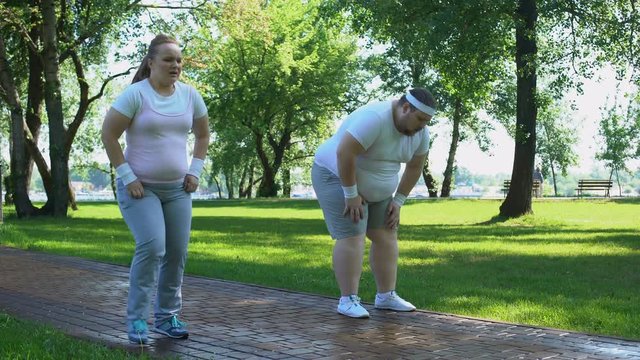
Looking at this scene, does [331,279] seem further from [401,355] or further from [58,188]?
[58,188]

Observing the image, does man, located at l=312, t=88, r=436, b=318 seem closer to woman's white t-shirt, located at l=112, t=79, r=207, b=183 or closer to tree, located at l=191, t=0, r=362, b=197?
woman's white t-shirt, located at l=112, t=79, r=207, b=183

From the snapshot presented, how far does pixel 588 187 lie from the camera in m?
45.8

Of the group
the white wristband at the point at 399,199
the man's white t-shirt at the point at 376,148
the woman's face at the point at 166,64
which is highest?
the woman's face at the point at 166,64

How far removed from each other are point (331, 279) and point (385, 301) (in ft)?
7.66

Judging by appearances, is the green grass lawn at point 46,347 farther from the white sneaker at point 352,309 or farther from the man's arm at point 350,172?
the man's arm at point 350,172

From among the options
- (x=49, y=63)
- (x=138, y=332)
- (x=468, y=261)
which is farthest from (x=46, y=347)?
(x=49, y=63)

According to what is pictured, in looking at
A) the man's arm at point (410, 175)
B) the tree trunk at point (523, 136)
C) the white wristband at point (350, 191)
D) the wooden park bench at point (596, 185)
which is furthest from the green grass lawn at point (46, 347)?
the wooden park bench at point (596, 185)

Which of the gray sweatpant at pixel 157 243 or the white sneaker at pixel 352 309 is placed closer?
the gray sweatpant at pixel 157 243

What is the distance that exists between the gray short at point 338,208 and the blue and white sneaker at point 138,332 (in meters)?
1.90

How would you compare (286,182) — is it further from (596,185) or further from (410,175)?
(410,175)

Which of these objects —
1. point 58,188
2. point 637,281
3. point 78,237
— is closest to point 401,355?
point 637,281

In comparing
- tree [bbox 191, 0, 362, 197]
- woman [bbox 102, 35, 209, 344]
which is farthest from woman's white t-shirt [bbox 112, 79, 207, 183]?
tree [bbox 191, 0, 362, 197]

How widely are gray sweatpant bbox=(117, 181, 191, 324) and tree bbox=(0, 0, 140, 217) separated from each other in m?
17.0

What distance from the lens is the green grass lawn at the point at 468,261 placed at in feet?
24.1
